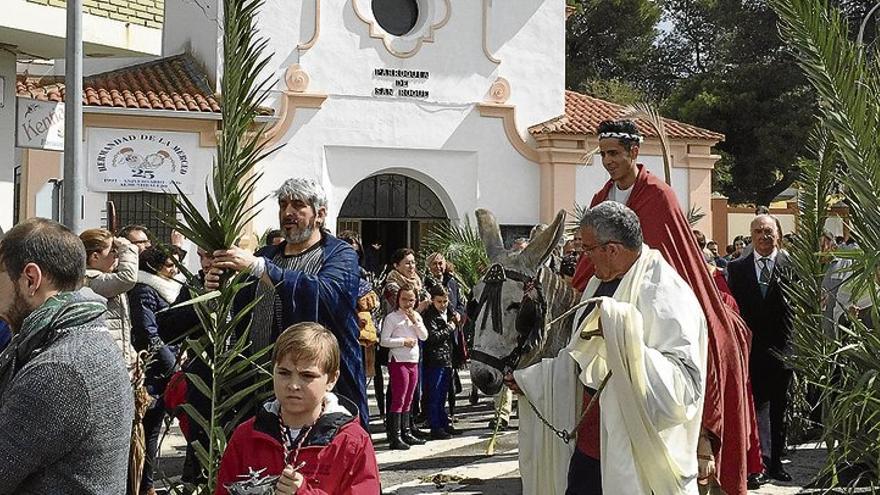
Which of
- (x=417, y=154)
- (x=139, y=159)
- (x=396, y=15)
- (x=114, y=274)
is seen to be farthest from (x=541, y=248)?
(x=396, y=15)

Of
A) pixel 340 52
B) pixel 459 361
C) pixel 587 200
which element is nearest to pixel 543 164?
pixel 587 200

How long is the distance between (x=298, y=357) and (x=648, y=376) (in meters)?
1.45

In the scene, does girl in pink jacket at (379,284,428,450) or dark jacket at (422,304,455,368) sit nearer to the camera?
girl in pink jacket at (379,284,428,450)

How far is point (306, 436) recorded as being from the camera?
12.1 ft

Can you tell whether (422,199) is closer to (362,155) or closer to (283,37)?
(362,155)

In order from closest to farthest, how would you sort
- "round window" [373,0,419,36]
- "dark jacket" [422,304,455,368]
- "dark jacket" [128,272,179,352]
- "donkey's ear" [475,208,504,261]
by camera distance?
"donkey's ear" [475,208,504,261]
"dark jacket" [128,272,179,352]
"dark jacket" [422,304,455,368]
"round window" [373,0,419,36]

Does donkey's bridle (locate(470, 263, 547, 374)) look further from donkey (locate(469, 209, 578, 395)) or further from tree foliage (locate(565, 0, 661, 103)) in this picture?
tree foliage (locate(565, 0, 661, 103))

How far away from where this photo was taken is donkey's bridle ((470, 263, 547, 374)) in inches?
244

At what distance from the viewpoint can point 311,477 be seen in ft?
11.8

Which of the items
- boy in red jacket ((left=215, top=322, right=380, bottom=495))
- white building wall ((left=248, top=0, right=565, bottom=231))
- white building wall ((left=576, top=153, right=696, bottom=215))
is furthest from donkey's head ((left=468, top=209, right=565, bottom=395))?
white building wall ((left=576, top=153, right=696, bottom=215))

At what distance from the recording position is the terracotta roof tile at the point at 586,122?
24719mm

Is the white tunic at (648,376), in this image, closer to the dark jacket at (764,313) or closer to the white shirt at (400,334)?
the dark jacket at (764,313)

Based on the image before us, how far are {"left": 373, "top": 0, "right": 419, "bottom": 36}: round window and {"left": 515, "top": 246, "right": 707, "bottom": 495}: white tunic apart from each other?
818 inches

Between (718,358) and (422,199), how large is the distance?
2018 cm
